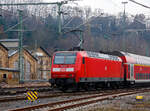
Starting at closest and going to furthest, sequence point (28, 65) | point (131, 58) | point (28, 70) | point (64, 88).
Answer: point (64, 88) → point (131, 58) → point (28, 70) → point (28, 65)

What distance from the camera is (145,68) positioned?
35.8 meters

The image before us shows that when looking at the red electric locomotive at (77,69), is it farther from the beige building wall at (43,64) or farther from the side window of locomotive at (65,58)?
the beige building wall at (43,64)

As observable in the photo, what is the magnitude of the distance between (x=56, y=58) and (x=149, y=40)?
54.2 metres

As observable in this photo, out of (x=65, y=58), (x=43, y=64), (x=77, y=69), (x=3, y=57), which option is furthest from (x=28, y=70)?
(x=77, y=69)

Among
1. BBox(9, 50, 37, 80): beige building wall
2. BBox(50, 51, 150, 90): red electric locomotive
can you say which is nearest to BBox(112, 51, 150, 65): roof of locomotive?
BBox(50, 51, 150, 90): red electric locomotive

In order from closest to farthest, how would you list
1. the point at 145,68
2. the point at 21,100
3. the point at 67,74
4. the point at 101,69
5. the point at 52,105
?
1. the point at 52,105
2. the point at 21,100
3. the point at 67,74
4. the point at 101,69
5. the point at 145,68

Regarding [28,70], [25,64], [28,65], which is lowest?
[28,70]

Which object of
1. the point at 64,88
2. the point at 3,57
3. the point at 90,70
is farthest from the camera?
the point at 3,57

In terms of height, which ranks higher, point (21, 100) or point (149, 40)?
point (149, 40)

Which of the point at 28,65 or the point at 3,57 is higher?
the point at 3,57

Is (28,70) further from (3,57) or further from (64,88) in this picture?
(64,88)

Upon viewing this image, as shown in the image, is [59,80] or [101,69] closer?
[59,80]

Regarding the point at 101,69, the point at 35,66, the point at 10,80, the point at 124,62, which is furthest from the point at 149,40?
the point at 101,69

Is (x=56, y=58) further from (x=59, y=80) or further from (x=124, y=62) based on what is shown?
(x=124, y=62)
